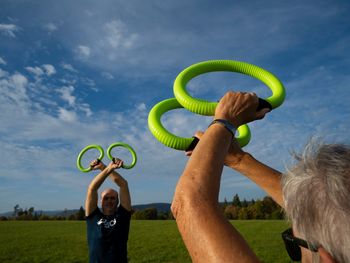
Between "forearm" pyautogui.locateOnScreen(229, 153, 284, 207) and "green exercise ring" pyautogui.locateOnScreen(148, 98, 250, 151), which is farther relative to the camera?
"green exercise ring" pyautogui.locateOnScreen(148, 98, 250, 151)

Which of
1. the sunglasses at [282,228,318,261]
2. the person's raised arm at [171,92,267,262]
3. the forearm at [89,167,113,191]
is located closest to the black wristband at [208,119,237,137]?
the person's raised arm at [171,92,267,262]

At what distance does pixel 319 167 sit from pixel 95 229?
6144mm

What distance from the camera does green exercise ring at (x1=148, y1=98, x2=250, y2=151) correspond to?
3.18 m

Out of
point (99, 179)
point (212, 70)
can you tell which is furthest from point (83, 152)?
→ point (212, 70)

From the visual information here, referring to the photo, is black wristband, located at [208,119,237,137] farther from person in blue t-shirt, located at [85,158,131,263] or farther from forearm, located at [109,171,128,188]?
forearm, located at [109,171,128,188]

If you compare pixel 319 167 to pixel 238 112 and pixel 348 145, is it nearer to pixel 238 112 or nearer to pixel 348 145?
pixel 348 145

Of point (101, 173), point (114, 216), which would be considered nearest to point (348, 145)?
point (114, 216)

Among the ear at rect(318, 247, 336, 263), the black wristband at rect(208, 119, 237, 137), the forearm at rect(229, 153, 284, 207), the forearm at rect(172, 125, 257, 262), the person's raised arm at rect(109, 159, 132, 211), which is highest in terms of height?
the person's raised arm at rect(109, 159, 132, 211)

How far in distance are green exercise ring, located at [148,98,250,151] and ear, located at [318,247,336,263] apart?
1.70 metres

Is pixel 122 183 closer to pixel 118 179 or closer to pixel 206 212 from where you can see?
pixel 118 179

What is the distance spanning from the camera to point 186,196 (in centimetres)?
171

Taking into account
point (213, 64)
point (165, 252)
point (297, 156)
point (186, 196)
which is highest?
point (213, 64)

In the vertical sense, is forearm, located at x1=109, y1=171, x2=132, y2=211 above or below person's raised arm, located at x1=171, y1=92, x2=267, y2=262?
above

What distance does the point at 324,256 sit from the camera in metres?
1.58
